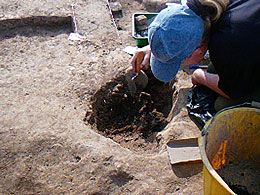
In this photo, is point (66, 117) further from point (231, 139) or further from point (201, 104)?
point (231, 139)

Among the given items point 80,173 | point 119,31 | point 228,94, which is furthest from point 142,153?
point 119,31

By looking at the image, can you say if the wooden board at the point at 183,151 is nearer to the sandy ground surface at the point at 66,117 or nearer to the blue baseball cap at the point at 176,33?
the sandy ground surface at the point at 66,117

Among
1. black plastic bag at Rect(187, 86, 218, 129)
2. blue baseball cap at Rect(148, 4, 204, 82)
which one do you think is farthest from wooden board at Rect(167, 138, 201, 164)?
blue baseball cap at Rect(148, 4, 204, 82)

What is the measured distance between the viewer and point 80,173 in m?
2.65

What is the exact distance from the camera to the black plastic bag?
2.93 meters

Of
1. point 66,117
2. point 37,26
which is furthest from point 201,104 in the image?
point 37,26

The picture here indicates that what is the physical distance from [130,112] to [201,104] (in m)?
0.61

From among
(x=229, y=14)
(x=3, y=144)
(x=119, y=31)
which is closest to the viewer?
(x=229, y=14)

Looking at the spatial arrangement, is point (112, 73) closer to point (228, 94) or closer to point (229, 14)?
point (228, 94)

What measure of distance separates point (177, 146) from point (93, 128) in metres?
0.63

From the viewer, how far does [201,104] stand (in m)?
2.97

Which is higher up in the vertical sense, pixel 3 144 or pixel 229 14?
pixel 229 14

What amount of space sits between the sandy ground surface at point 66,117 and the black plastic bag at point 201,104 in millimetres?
54

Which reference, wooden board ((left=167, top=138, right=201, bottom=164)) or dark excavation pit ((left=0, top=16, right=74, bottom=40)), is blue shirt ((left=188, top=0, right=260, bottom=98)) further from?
dark excavation pit ((left=0, top=16, right=74, bottom=40))
